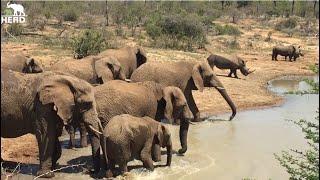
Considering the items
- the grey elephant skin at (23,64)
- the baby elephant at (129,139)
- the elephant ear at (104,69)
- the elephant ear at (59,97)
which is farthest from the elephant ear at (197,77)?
the elephant ear at (59,97)

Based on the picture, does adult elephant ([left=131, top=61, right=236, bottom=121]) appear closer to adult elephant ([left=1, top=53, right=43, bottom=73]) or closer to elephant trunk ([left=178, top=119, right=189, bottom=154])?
elephant trunk ([left=178, top=119, right=189, bottom=154])

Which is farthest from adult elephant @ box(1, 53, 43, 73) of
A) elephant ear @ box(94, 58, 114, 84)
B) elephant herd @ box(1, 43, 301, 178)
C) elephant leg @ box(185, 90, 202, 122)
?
elephant leg @ box(185, 90, 202, 122)

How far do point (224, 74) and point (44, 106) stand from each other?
54.5 ft

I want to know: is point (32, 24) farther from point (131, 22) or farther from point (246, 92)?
point (246, 92)

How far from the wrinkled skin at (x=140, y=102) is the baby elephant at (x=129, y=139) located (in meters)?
0.34

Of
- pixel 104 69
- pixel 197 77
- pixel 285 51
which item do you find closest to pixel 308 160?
pixel 197 77

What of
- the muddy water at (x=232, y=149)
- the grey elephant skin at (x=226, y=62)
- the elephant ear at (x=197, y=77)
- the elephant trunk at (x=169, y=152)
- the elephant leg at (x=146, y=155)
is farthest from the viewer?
the grey elephant skin at (x=226, y=62)

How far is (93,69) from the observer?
39.8ft

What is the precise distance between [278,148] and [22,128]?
6087 mm

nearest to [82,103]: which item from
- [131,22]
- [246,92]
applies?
[246,92]

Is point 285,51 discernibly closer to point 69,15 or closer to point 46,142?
point 46,142

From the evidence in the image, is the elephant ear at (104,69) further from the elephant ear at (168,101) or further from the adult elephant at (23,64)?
the elephant ear at (168,101)

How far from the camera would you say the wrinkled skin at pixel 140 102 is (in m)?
8.89

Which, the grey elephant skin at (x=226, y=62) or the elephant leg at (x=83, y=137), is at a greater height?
the grey elephant skin at (x=226, y=62)
